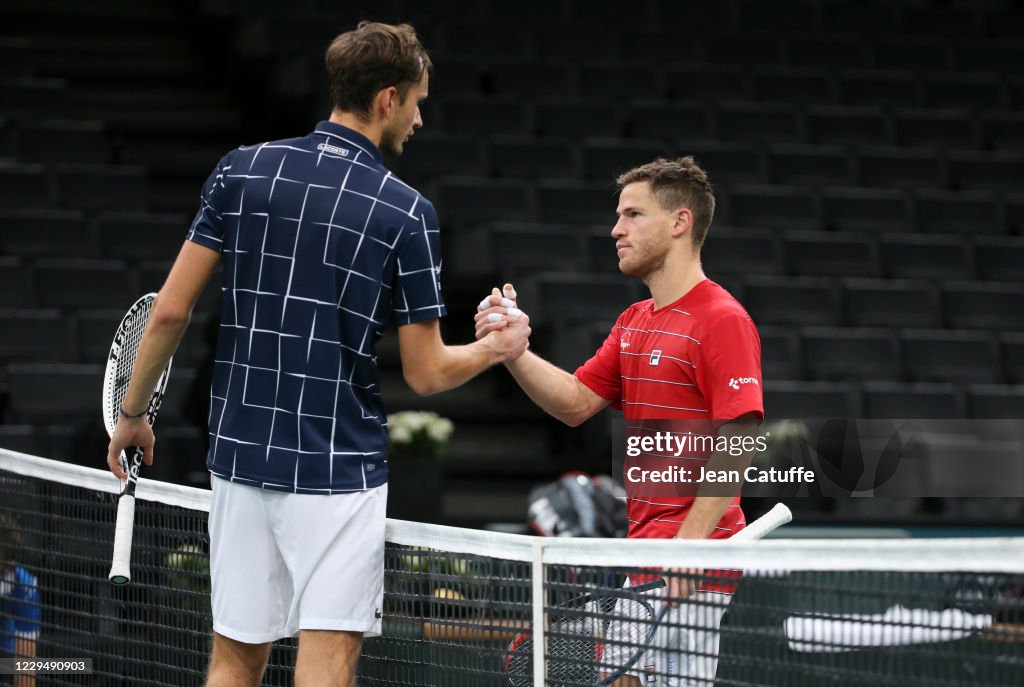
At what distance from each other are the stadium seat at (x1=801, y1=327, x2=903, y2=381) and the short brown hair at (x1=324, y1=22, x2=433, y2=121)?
5.63m

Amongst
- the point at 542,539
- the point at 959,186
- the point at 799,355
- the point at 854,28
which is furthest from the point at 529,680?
the point at 854,28

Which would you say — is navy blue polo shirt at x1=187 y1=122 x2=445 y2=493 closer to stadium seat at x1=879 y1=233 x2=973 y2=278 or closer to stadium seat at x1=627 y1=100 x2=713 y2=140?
stadium seat at x1=879 y1=233 x2=973 y2=278

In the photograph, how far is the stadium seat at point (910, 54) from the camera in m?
11.1

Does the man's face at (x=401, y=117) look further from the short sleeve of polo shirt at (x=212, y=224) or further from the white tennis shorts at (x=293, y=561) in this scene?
the white tennis shorts at (x=293, y=561)

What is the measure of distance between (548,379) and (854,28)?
898 cm

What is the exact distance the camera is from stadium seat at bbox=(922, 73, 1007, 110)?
10.6 metres

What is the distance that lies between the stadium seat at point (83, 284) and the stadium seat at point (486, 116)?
2.68m

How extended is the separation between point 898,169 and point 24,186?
584 cm

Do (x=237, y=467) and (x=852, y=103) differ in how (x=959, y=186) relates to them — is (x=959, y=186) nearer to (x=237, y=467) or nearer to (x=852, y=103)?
(x=852, y=103)

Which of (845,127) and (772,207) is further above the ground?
(845,127)

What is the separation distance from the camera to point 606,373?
3377 millimetres

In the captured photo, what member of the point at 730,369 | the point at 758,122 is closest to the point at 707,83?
the point at 758,122

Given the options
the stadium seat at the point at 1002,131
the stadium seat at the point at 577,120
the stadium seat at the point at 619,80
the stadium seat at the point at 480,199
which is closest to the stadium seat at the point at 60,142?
the stadium seat at the point at 480,199

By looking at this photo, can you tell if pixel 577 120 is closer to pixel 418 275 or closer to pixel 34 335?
pixel 34 335
